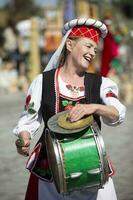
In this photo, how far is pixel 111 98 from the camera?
3391 millimetres

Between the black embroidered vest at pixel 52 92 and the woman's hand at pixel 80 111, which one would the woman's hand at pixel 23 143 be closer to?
the black embroidered vest at pixel 52 92

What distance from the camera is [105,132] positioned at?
846 cm

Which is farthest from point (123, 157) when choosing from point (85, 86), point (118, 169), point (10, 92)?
point (10, 92)

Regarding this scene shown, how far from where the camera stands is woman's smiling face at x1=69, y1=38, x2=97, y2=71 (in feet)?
11.1

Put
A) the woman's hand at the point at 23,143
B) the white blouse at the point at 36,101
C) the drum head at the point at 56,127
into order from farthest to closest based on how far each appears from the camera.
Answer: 1. the white blouse at the point at 36,101
2. the woman's hand at the point at 23,143
3. the drum head at the point at 56,127

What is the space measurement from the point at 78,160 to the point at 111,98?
427mm

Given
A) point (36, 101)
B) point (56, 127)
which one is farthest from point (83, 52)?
point (56, 127)

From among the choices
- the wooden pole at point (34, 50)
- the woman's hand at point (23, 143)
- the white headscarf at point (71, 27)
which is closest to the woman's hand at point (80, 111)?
the woman's hand at point (23, 143)

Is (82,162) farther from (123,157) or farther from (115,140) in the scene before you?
(115,140)

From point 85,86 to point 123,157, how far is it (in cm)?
353

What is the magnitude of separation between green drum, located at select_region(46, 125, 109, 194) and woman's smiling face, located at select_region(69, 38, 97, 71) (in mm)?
390

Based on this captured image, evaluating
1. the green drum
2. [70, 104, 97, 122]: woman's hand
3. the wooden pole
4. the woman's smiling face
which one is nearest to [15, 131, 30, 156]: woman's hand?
the green drum

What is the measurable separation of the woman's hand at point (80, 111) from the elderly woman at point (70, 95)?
0.71 ft

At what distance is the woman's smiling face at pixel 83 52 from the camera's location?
11.1 ft
